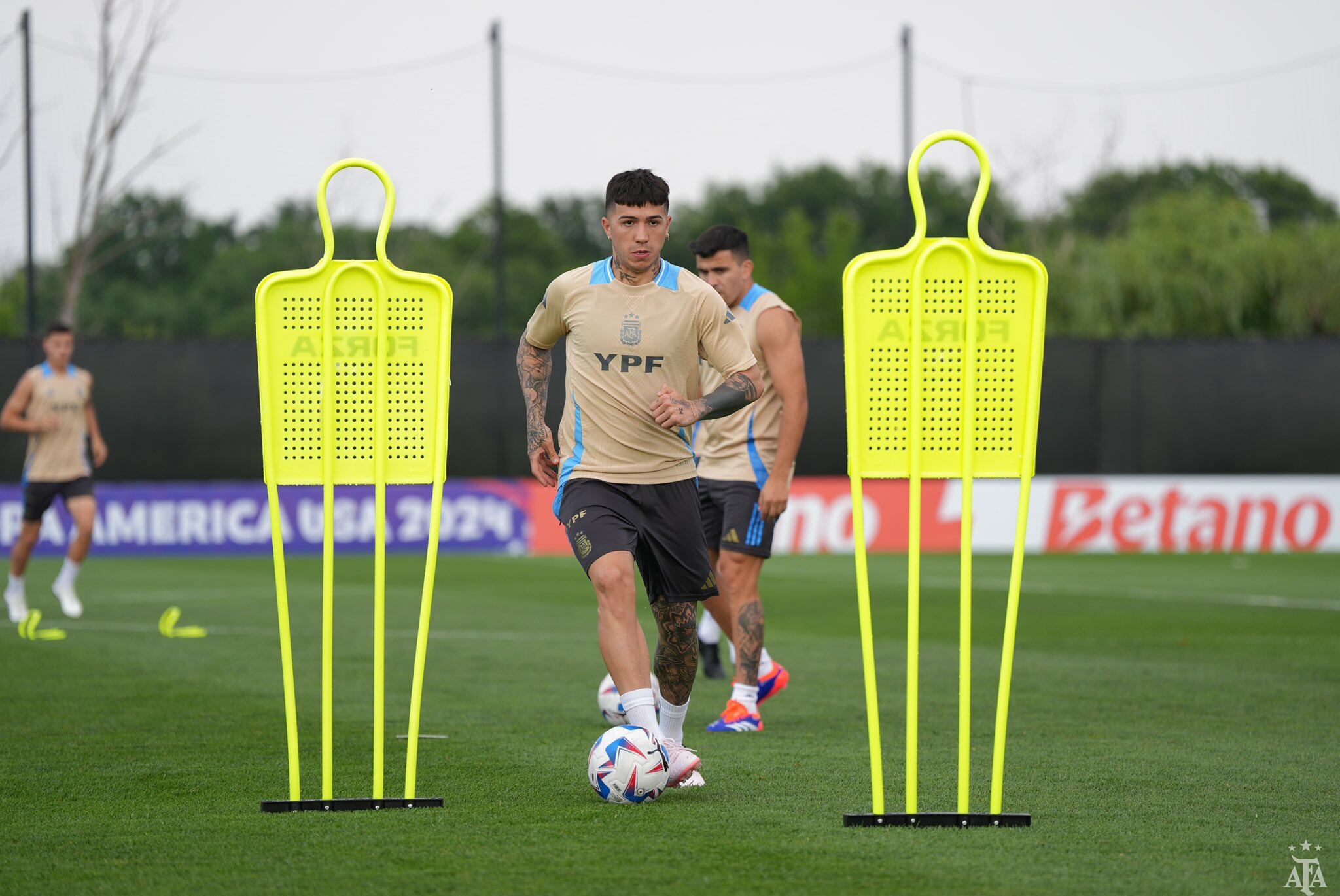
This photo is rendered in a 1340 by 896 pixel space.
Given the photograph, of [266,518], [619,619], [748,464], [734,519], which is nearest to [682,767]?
[619,619]

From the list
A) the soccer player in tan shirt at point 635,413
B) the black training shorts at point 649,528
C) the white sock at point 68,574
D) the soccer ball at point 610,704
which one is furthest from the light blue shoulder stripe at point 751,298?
the white sock at point 68,574

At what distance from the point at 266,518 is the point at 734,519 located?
12.7 metres

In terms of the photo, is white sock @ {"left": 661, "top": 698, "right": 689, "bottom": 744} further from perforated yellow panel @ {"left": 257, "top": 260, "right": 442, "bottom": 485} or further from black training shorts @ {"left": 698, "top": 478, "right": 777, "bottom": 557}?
black training shorts @ {"left": 698, "top": 478, "right": 777, "bottom": 557}

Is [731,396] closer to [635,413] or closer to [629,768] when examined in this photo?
[635,413]

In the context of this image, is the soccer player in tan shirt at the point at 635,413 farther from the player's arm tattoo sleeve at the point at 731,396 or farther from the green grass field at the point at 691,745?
the green grass field at the point at 691,745

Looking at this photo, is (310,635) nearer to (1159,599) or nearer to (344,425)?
(344,425)

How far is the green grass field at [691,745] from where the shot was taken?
4430 millimetres

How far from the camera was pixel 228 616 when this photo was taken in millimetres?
12570

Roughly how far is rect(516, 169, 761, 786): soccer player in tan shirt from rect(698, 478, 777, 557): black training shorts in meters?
1.82

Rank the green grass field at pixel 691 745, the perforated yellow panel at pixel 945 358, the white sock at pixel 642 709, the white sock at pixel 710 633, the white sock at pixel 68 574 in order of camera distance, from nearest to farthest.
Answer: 1. the green grass field at pixel 691 745
2. the perforated yellow panel at pixel 945 358
3. the white sock at pixel 642 709
4. the white sock at pixel 710 633
5. the white sock at pixel 68 574

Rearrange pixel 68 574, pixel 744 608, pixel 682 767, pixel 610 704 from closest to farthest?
pixel 682 767, pixel 610 704, pixel 744 608, pixel 68 574

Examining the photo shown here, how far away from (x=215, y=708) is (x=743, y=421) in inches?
114

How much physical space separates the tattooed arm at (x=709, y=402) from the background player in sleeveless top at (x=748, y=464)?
1.48 m

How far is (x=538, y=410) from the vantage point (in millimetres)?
5891
